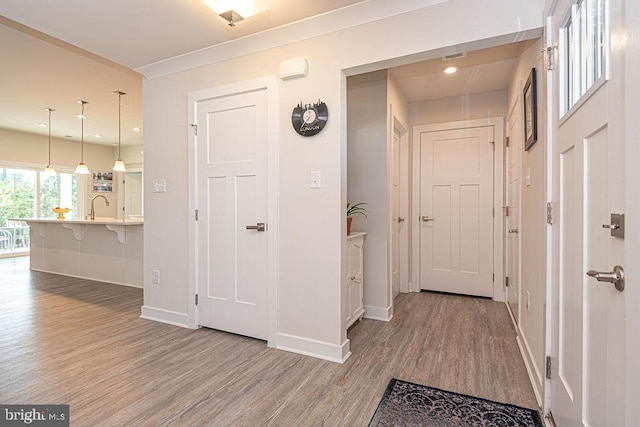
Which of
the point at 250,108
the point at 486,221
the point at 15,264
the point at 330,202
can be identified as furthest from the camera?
the point at 15,264

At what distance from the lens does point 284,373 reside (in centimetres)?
213

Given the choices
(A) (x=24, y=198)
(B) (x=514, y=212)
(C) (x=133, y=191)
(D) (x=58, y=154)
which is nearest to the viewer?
(B) (x=514, y=212)

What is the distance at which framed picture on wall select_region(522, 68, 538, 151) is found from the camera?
6.58 feet

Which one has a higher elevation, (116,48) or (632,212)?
(116,48)

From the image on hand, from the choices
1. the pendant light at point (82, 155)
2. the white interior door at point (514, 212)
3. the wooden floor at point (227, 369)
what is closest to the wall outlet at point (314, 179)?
the wooden floor at point (227, 369)

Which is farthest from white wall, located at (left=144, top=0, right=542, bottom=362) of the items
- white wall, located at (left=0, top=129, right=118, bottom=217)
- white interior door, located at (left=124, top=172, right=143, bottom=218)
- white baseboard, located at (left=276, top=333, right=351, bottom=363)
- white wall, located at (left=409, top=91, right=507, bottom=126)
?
white interior door, located at (left=124, top=172, right=143, bottom=218)

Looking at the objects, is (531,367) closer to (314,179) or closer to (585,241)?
(585,241)

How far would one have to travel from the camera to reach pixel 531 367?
6.77 feet

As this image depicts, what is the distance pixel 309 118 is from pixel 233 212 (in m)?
0.99

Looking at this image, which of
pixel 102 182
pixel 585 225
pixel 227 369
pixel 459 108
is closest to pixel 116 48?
pixel 227 369

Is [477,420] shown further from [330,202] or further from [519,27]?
Result: [519,27]

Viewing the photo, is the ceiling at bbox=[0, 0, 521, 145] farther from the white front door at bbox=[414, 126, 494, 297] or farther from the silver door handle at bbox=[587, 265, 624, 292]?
the silver door handle at bbox=[587, 265, 624, 292]

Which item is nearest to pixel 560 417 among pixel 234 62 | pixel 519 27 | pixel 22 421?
pixel 519 27

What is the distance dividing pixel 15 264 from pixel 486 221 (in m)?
8.02
